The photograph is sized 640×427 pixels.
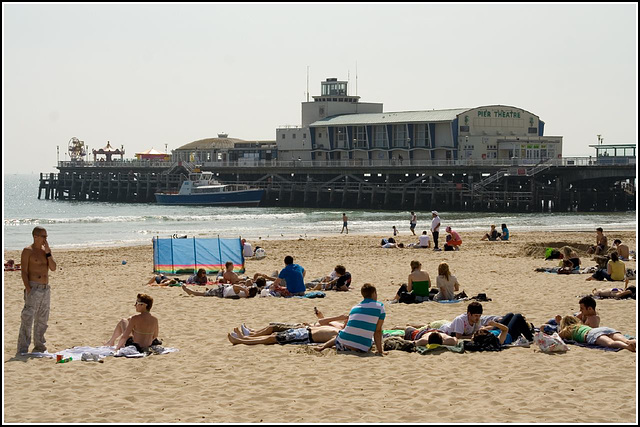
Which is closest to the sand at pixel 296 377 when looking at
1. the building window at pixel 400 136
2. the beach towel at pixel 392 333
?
the beach towel at pixel 392 333

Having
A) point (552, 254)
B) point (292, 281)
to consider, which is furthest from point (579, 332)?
point (552, 254)

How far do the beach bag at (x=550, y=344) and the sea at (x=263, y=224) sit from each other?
2167cm

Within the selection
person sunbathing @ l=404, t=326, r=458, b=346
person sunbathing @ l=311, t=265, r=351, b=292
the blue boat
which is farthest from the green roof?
person sunbathing @ l=404, t=326, r=458, b=346

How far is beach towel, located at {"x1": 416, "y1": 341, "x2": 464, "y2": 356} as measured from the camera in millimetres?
9227

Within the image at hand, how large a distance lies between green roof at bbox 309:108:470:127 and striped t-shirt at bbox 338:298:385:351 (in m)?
48.7

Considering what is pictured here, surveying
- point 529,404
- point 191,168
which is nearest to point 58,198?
point 191,168

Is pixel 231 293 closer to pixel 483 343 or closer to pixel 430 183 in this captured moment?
pixel 483 343

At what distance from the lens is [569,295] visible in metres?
13.3

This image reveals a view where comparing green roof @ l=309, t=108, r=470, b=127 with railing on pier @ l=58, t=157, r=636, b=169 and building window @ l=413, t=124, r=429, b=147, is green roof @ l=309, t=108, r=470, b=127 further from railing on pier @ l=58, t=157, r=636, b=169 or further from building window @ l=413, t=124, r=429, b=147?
railing on pier @ l=58, t=157, r=636, b=169

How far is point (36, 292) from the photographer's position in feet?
30.1

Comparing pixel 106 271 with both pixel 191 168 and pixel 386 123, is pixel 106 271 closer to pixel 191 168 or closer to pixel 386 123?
pixel 386 123

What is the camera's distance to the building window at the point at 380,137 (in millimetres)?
61312

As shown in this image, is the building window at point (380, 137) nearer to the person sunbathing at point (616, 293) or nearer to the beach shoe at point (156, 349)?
the person sunbathing at point (616, 293)

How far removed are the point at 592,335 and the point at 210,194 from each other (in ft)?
176
